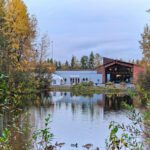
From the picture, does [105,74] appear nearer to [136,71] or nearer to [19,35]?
[136,71]

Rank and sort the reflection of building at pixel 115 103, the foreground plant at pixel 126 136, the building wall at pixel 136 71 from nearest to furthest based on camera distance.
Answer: the foreground plant at pixel 126 136, the reflection of building at pixel 115 103, the building wall at pixel 136 71

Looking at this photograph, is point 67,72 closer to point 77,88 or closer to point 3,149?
point 77,88

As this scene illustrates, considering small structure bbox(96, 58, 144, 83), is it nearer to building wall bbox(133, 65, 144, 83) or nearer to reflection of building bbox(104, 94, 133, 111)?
building wall bbox(133, 65, 144, 83)

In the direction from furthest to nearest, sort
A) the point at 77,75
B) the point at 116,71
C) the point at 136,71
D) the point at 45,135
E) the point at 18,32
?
the point at 77,75 → the point at 116,71 → the point at 136,71 → the point at 18,32 → the point at 45,135

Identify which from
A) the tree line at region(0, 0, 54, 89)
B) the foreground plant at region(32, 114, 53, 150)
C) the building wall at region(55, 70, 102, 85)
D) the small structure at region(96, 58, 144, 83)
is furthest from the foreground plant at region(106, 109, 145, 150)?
the building wall at region(55, 70, 102, 85)

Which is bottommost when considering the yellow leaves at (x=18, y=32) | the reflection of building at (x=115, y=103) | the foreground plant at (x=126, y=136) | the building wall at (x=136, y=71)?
Answer: the reflection of building at (x=115, y=103)

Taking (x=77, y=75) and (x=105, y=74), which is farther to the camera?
(x=77, y=75)

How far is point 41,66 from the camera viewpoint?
2231 inches

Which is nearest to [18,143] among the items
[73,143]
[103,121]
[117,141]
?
[73,143]

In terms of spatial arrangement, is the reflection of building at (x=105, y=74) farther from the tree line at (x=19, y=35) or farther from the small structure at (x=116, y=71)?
the tree line at (x=19, y=35)

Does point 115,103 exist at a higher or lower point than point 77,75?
lower

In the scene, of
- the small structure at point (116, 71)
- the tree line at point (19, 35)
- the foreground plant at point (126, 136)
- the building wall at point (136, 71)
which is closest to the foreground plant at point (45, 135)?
the foreground plant at point (126, 136)

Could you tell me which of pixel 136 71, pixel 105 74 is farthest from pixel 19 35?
pixel 105 74

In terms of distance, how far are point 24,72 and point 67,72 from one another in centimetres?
3878
